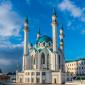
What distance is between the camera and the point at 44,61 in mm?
97062

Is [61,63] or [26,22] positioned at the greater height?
[26,22]

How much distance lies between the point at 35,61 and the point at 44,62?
11.5ft

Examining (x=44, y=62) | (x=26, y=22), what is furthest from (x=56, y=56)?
(x=26, y=22)

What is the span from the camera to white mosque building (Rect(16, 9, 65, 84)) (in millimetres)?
88812

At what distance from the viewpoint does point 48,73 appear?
88.9 m

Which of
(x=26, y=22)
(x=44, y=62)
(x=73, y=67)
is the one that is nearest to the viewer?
(x=44, y=62)

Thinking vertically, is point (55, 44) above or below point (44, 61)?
above

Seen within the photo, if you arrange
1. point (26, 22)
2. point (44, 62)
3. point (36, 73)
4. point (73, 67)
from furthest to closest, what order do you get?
point (73, 67) → point (26, 22) → point (44, 62) → point (36, 73)

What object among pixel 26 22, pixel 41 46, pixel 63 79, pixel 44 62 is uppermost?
pixel 26 22

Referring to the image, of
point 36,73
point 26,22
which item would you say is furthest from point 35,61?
point 26,22

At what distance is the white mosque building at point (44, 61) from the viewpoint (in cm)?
8881

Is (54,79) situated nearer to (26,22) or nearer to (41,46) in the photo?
(41,46)

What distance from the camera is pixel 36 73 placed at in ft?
291

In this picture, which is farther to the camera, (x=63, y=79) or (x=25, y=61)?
(x=25, y=61)
